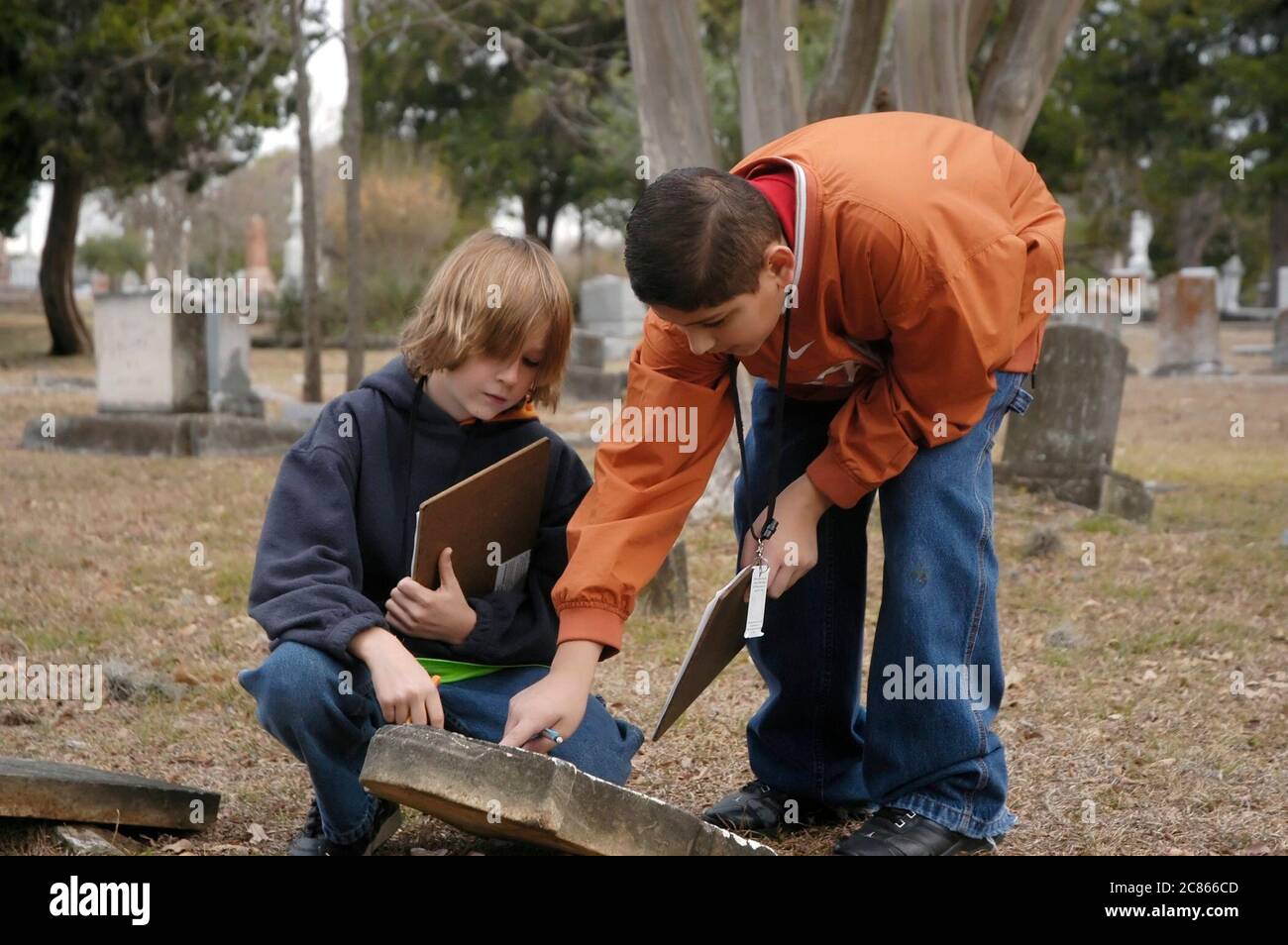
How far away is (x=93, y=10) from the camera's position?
58.9ft

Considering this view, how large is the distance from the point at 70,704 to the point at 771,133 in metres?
4.37

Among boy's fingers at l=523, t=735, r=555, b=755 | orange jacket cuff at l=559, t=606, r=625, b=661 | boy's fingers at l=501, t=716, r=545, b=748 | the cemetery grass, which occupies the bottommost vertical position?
the cemetery grass

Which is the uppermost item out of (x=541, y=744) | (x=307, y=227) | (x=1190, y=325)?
(x=307, y=227)

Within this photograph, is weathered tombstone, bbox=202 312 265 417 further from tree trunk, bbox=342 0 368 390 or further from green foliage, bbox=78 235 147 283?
green foliage, bbox=78 235 147 283

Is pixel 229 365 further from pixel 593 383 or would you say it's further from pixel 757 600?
pixel 757 600

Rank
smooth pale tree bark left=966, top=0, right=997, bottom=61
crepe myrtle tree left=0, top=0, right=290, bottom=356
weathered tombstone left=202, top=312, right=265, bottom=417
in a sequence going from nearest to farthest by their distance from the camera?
smooth pale tree bark left=966, top=0, right=997, bottom=61
weathered tombstone left=202, top=312, right=265, bottom=417
crepe myrtle tree left=0, top=0, right=290, bottom=356

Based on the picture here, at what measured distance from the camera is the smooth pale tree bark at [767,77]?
691cm

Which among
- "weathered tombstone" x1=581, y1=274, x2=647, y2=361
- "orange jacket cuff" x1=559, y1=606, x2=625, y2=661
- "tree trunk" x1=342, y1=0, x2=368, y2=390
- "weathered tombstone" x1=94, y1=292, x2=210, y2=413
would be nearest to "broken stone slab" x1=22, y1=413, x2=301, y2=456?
"weathered tombstone" x1=94, y1=292, x2=210, y2=413

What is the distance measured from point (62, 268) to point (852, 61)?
16.7m

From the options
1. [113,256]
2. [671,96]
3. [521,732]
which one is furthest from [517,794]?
[113,256]

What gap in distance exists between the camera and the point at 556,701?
260cm

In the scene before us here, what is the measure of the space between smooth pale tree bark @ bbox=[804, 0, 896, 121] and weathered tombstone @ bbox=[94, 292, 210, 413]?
4.79 meters

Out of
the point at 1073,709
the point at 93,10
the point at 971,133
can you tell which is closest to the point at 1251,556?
the point at 1073,709

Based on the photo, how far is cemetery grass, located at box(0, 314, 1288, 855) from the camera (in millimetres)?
3184
